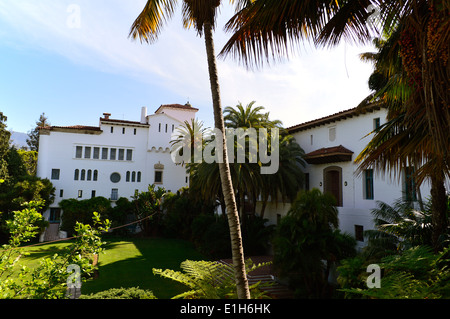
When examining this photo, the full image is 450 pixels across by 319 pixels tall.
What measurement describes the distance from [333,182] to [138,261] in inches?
660

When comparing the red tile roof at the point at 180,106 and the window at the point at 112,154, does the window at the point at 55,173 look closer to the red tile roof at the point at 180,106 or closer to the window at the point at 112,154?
the window at the point at 112,154

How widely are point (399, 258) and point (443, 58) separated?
3888mm

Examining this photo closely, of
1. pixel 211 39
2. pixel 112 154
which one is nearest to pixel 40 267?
pixel 211 39

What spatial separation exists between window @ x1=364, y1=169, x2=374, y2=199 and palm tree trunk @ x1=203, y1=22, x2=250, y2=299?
577 inches

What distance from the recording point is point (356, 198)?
1903 cm

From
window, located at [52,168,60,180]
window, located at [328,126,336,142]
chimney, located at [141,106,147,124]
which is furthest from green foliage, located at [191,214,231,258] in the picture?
window, located at [52,168,60,180]

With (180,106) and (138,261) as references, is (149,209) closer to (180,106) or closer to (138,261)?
(138,261)

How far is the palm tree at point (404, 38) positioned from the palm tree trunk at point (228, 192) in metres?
0.64

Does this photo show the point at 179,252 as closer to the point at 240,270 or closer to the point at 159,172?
the point at 159,172

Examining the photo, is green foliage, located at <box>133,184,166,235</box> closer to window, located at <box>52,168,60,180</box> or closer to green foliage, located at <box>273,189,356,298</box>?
window, located at <box>52,168,60,180</box>

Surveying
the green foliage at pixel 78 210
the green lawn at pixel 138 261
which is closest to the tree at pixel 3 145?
the green foliage at pixel 78 210

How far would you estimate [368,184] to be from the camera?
18.4 metres

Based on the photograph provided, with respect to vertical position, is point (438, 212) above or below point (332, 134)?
below
